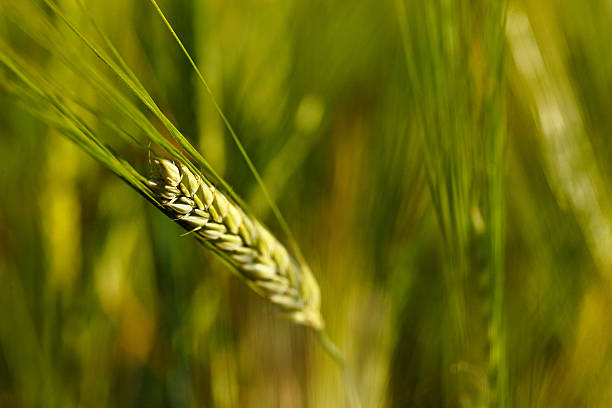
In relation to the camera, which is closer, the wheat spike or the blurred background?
the wheat spike

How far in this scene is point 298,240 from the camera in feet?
1.49

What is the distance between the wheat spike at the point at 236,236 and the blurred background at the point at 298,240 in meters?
0.09

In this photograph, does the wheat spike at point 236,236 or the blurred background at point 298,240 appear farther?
the blurred background at point 298,240

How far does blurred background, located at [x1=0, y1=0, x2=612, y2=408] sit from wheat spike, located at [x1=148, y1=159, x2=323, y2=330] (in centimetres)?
9

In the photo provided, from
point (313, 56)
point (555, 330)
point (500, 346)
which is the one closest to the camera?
point (500, 346)

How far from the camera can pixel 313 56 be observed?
1.68 ft

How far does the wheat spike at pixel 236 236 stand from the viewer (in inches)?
8.7

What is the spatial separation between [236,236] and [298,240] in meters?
0.20

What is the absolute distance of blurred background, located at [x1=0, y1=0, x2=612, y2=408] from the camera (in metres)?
0.39

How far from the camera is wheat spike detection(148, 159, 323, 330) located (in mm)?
221

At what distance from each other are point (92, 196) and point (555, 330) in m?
0.39

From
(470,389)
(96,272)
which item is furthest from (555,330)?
(96,272)

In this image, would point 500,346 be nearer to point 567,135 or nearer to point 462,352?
point 462,352

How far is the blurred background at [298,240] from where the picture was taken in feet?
1.28
